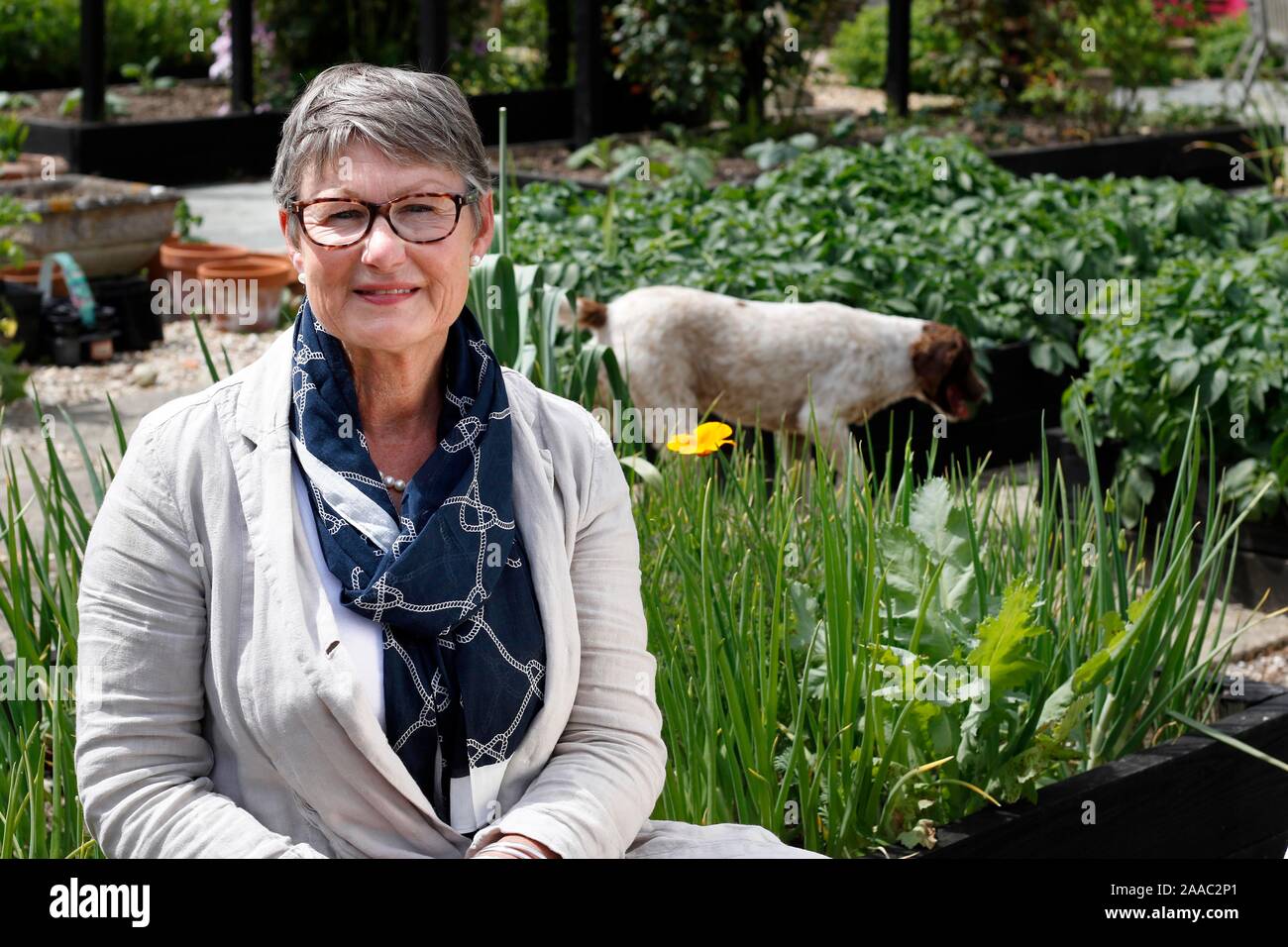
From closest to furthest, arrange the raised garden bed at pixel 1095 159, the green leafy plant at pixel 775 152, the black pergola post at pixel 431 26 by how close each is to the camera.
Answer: the green leafy plant at pixel 775 152
the black pergola post at pixel 431 26
the raised garden bed at pixel 1095 159

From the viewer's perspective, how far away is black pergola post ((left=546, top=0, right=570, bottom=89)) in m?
14.9

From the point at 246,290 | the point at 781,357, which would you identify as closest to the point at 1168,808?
the point at 781,357

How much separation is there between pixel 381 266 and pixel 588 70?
31.9 ft

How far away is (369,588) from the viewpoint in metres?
1.95

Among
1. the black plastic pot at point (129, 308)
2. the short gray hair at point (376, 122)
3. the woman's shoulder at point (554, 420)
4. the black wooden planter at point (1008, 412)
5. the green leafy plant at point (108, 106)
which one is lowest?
the black wooden planter at point (1008, 412)

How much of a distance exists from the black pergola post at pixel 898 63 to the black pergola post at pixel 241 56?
514cm

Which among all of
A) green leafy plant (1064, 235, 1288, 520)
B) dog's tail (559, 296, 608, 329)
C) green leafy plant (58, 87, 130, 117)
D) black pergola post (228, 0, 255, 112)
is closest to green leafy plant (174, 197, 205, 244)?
green leafy plant (58, 87, 130, 117)

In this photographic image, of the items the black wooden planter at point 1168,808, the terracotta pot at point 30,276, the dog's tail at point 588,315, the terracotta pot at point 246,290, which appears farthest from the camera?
the terracotta pot at point 30,276

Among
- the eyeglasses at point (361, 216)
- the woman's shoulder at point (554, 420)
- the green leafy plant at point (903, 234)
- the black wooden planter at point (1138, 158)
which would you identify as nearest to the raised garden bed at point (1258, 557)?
the green leafy plant at point (903, 234)

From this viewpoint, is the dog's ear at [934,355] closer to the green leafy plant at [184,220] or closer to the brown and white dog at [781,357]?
the brown and white dog at [781,357]

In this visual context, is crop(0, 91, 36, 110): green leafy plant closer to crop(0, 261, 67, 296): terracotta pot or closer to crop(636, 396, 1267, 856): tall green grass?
crop(0, 261, 67, 296): terracotta pot

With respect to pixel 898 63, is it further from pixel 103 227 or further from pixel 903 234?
pixel 103 227

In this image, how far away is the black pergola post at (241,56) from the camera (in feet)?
43.0

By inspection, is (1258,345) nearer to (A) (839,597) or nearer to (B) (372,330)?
(A) (839,597)
